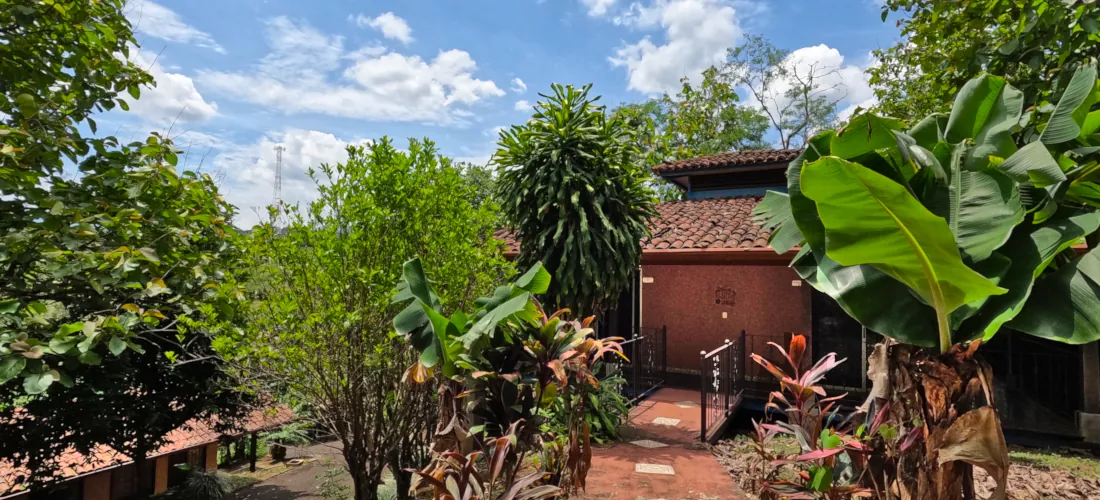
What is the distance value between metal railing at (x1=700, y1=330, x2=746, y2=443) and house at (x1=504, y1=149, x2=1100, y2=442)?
0.74 feet

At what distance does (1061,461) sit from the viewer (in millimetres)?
6418

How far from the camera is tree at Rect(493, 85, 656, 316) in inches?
273

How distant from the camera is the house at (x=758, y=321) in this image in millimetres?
8062

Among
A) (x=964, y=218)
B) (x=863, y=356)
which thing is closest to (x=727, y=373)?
(x=863, y=356)

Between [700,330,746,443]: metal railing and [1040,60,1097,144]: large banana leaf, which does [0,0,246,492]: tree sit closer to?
[1040,60,1097,144]: large banana leaf

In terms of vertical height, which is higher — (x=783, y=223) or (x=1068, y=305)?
(x=783, y=223)

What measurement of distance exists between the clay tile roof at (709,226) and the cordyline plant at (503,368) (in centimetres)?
496

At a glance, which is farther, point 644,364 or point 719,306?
point 719,306

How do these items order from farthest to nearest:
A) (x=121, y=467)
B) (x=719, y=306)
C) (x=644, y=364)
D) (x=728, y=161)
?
(x=728, y=161)
(x=719, y=306)
(x=644, y=364)
(x=121, y=467)

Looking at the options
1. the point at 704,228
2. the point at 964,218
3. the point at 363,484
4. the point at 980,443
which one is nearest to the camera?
the point at 980,443

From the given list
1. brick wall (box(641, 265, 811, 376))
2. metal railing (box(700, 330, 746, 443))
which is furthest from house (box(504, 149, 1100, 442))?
metal railing (box(700, 330, 746, 443))

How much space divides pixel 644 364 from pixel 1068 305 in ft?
25.7

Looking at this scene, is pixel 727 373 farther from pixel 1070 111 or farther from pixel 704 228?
pixel 1070 111

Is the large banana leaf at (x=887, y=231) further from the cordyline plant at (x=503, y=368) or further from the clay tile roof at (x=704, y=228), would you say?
the clay tile roof at (x=704, y=228)
